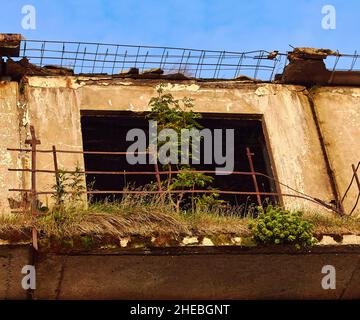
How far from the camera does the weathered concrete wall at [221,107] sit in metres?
12.9

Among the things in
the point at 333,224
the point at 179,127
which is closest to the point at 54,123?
the point at 179,127

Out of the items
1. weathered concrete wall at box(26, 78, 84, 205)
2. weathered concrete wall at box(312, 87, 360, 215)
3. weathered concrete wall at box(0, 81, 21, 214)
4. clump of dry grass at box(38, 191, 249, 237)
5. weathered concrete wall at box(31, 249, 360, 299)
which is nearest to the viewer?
clump of dry grass at box(38, 191, 249, 237)

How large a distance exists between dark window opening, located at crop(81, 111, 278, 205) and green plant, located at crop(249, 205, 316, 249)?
7.90 feet

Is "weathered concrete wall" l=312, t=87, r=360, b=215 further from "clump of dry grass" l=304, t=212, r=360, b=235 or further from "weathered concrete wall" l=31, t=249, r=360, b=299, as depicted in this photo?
"weathered concrete wall" l=31, t=249, r=360, b=299

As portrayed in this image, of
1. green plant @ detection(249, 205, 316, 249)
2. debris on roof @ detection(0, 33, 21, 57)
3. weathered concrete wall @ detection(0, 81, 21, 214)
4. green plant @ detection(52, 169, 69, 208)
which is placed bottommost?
green plant @ detection(249, 205, 316, 249)

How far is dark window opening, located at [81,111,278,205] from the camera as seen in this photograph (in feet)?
45.0

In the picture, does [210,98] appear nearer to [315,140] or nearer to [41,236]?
[315,140]

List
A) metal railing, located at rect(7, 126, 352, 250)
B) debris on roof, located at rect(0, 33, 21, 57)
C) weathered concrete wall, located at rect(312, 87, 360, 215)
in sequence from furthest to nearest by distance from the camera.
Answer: weathered concrete wall, located at rect(312, 87, 360, 215) → debris on roof, located at rect(0, 33, 21, 57) → metal railing, located at rect(7, 126, 352, 250)

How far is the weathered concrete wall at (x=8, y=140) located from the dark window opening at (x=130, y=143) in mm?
1066

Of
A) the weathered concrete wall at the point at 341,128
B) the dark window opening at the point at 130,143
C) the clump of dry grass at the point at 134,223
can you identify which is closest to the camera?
the clump of dry grass at the point at 134,223

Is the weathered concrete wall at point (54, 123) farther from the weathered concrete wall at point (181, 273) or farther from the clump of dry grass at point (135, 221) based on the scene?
the weathered concrete wall at point (181, 273)

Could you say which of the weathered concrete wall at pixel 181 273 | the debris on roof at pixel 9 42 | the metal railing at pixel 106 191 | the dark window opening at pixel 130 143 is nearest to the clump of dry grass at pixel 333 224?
the weathered concrete wall at pixel 181 273

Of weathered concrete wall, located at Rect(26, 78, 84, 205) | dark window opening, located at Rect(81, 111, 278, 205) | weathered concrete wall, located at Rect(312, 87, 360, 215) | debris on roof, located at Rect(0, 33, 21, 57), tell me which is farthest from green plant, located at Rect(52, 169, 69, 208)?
weathered concrete wall, located at Rect(312, 87, 360, 215)

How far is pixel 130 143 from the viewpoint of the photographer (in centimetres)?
1454
